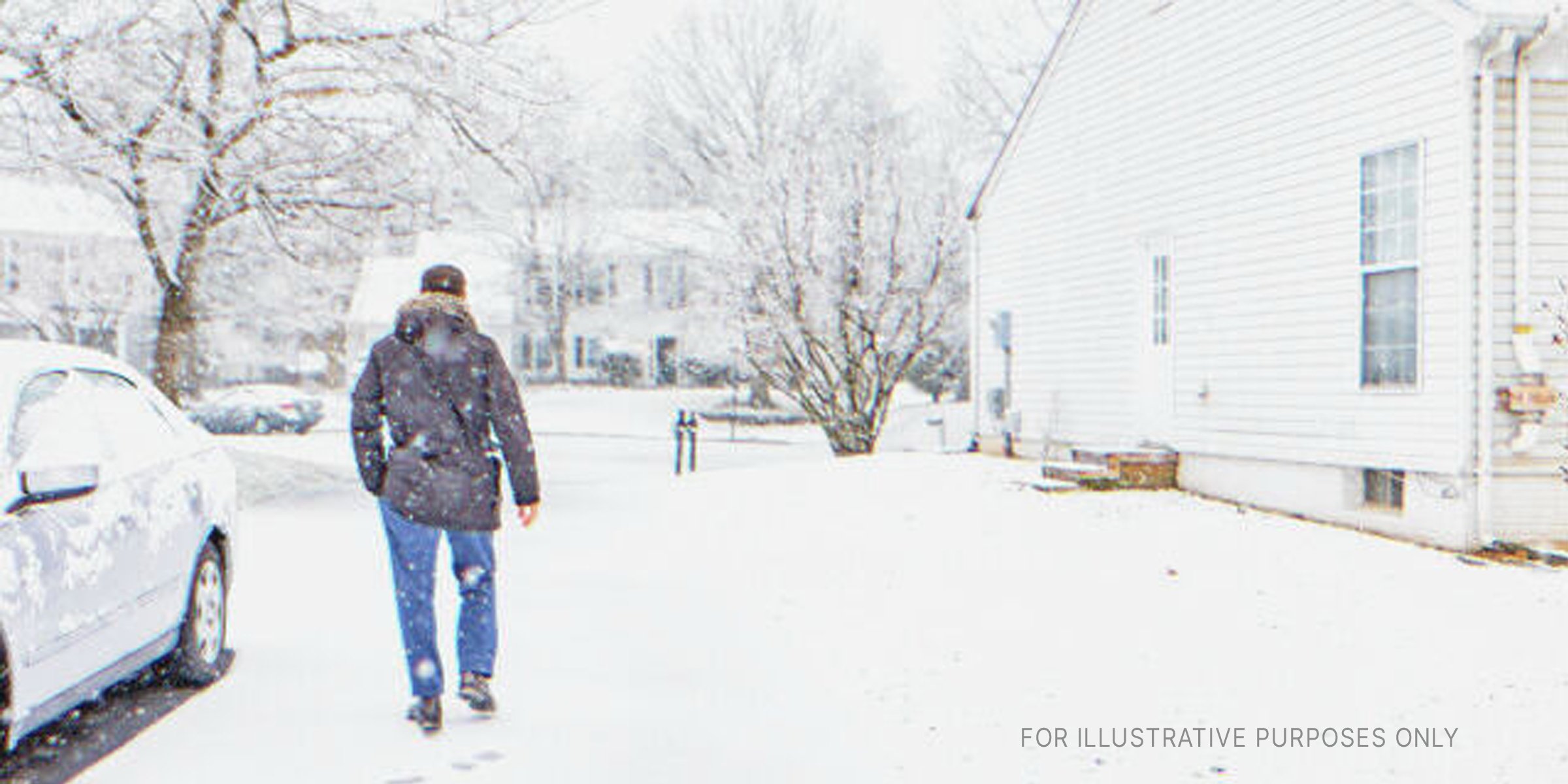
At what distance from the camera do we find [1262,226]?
525 inches

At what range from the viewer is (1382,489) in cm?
1205

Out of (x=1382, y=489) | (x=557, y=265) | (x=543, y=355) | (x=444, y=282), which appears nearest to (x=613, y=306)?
(x=557, y=265)

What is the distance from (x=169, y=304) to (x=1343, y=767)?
15068mm

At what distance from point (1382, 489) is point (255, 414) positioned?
30.6 m

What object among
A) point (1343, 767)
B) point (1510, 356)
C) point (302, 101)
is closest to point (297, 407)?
point (302, 101)

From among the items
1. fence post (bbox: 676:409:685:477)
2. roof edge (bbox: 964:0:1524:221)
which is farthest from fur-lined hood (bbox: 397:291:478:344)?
fence post (bbox: 676:409:685:477)

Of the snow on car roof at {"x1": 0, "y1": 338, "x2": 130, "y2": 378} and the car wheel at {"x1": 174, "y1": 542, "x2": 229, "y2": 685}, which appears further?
the car wheel at {"x1": 174, "y1": 542, "x2": 229, "y2": 685}

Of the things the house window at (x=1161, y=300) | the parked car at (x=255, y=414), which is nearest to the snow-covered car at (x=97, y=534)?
the house window at (x=1161, y=300)

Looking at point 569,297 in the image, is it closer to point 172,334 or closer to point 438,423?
point 172,334

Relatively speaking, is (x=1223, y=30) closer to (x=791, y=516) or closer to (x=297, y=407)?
(x=791, y=516)

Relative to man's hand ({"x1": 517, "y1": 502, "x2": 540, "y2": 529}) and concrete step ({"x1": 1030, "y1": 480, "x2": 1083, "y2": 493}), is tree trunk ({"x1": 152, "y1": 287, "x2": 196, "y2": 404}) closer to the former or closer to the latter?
concrete step ({"x1": 1030, "y1": 480, "x2": 1083, "y2": 493})

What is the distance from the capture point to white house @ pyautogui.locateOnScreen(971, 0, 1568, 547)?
34.8 feet

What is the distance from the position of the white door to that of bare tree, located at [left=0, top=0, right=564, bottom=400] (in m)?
7.15

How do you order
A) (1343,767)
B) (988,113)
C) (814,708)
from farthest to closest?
1. (988,113)
2. (814,708)
3. (1343,767)
